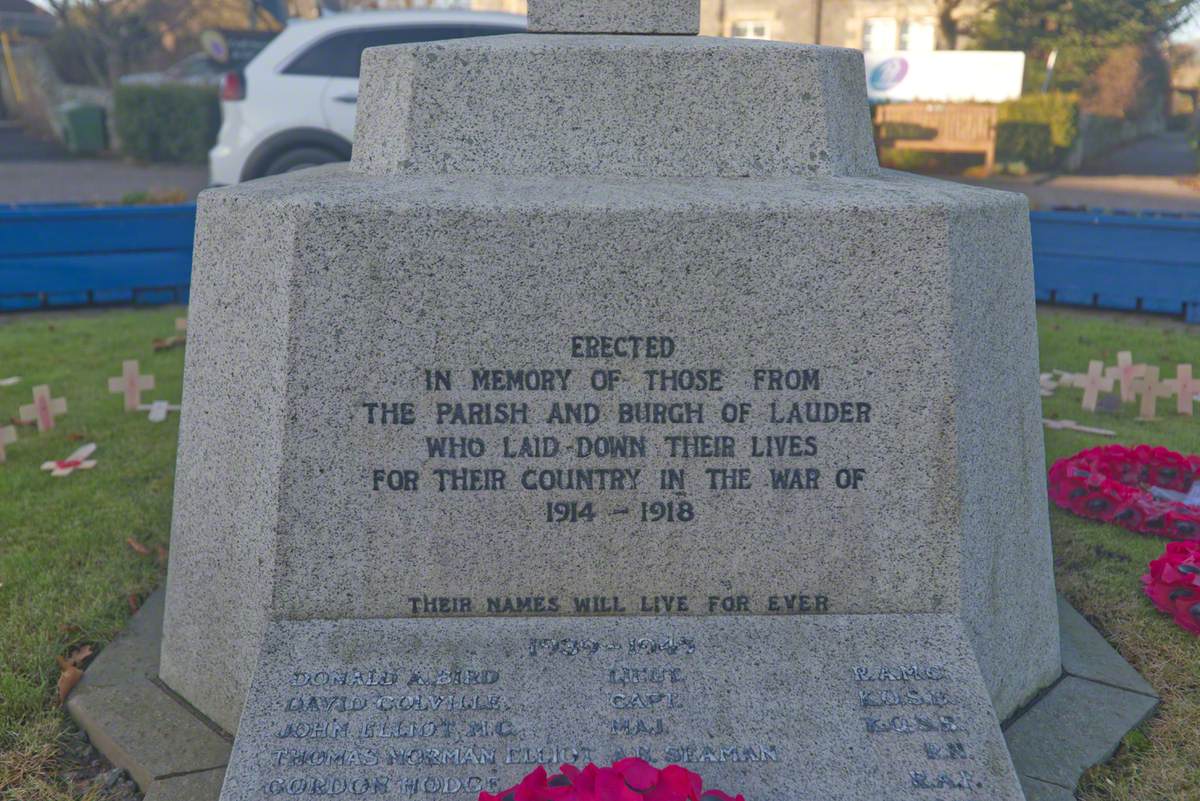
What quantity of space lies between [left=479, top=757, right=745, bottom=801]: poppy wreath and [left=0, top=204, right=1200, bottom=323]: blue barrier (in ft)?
22.8

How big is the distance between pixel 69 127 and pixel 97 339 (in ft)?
69.8

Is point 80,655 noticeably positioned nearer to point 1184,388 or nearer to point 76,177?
point 1184,388

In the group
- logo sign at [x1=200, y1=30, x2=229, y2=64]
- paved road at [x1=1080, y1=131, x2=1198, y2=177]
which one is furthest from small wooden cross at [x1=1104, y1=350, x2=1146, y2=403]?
logo sign at [x1=200, y1=30, x2=229, y2=64]

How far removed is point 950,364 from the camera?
2480 millimetres

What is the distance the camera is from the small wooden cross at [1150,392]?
17.0 feet

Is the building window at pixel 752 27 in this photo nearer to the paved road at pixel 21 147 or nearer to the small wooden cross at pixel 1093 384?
the paved road at pixel 21 147

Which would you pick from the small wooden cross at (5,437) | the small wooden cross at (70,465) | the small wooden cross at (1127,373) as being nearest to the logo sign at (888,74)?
the small wooden cross at (1127,373)

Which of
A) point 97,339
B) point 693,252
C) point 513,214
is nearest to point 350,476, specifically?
point 513,214

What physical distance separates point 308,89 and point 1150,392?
6875mm

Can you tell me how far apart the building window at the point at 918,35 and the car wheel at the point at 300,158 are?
21376 millimetres

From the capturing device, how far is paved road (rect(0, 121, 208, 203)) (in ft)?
50.2

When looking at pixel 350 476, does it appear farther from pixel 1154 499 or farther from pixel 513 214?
pixel 1154 499

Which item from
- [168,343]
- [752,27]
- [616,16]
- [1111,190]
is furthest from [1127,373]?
[752,27]

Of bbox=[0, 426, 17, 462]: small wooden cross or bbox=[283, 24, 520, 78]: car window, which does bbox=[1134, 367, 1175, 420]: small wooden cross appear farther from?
bbox=[283, 24, 520, 78]: car window
